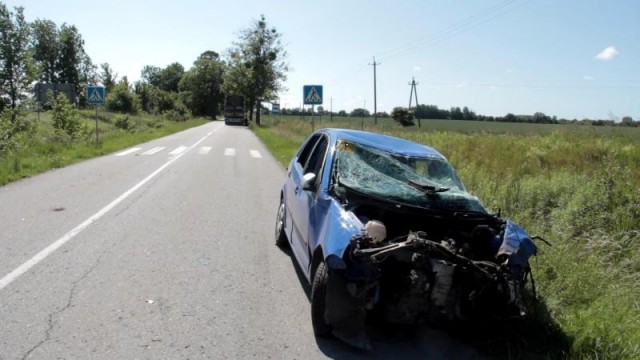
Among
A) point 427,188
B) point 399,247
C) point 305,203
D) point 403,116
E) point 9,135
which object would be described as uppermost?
point 403,116

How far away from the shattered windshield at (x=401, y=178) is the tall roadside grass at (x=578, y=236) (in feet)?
3.79

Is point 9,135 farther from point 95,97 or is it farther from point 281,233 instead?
point 281,233

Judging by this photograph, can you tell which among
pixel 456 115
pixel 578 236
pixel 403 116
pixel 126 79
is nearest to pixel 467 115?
pixel 456 115

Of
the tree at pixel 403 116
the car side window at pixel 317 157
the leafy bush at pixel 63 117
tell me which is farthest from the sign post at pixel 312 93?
the tree at pixel 403 116

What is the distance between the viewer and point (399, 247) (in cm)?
376

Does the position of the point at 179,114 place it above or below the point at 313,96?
above

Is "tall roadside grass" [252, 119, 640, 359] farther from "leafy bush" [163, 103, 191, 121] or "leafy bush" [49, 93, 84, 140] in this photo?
"leafy bush" [163, 103, 191, 121]

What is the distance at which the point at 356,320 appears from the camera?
3871mm

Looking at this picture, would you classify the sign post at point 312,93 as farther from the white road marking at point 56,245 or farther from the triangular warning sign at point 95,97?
the triangular warning sign at point 95,97

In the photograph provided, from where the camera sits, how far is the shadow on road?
3904mm

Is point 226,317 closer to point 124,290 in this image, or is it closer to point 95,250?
point 124,290

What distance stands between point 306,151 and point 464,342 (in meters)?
3.43

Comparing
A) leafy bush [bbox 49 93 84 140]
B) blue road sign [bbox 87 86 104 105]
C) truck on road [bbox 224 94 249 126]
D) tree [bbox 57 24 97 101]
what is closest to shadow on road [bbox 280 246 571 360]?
blue road sign [bbox 87 86 104 105]

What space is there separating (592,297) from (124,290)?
177 inches
